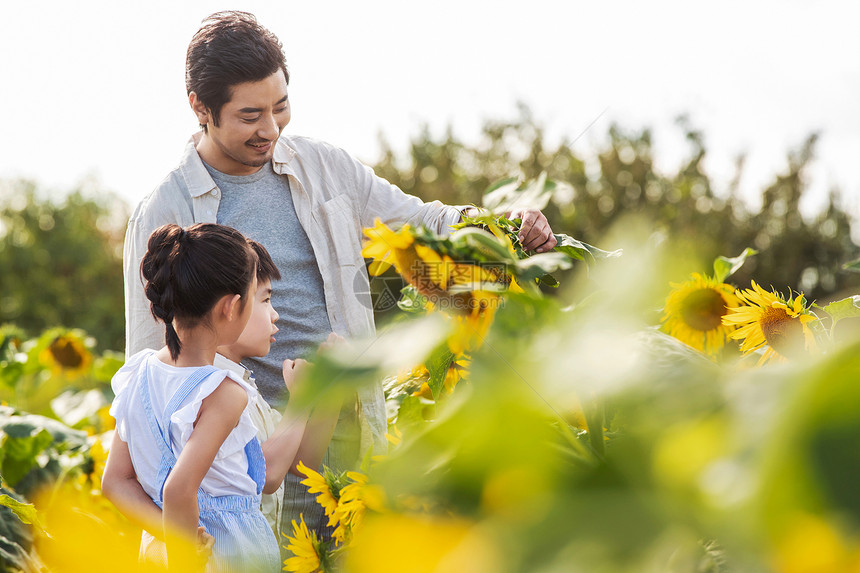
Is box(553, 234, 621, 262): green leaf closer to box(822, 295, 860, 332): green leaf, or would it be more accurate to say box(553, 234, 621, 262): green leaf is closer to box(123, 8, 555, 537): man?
box(822, 295, 860, 332): green leaf

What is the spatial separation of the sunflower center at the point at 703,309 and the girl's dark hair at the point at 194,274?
871 millimetres

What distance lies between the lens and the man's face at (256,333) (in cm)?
155

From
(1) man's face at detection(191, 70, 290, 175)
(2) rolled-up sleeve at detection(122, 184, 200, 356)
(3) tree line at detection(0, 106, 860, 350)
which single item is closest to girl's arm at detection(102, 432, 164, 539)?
(2) rolled-up sleeve at detection(122, 184, 200, 356)

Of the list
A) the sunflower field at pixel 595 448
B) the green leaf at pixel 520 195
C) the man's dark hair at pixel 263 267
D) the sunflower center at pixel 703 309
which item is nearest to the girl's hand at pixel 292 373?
the man's dark hair at pixel 263 267

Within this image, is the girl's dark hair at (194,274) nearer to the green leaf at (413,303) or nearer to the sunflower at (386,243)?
the green leaf at (413,303)

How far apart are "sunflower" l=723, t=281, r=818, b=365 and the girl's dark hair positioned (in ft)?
3.02

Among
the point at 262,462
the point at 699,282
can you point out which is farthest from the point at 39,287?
the point at 699,282

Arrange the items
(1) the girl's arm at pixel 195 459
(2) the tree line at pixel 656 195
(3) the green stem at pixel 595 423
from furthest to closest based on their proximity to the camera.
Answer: (2) the tree line at pixel 656 195 < (1) the girl's arm at pixel 195 459 < (3) the green stem at pixel 595 423

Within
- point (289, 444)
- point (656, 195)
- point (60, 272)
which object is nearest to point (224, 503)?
point (289, 444)

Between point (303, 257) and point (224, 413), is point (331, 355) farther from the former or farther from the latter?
point (303, 257)

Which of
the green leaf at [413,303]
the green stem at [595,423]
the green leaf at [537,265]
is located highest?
the green leaf at [537,265]

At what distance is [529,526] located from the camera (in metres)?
0.26

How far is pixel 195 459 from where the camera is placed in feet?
4.13

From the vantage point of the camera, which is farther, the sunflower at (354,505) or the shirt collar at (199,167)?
the shirt collar at (199,167)
